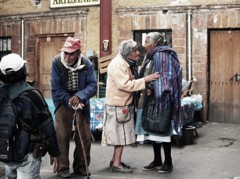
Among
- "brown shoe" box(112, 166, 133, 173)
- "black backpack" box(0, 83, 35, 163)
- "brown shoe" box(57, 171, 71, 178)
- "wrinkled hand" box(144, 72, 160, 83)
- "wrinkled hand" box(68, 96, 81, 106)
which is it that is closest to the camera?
"black backpack" box(0, 83, 35, 163)

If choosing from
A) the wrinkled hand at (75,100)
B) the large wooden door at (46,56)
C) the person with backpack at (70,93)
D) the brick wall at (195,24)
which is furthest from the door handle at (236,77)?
the wrinkled hand at (75,100)

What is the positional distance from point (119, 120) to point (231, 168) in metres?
1.78

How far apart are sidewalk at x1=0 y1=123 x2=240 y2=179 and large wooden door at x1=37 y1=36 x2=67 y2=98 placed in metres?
3.99

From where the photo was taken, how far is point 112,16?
11.3m

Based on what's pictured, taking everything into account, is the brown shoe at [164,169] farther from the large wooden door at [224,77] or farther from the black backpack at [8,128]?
the large wooden door at [224,77]

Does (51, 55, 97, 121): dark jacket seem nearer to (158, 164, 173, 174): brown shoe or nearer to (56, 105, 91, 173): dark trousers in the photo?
(56, 105, 91, 173): dark trousers

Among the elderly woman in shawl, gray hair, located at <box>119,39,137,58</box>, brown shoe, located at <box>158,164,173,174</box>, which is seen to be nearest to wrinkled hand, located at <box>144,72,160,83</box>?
the elderly woman in shawl

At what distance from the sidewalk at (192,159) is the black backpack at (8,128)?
2.40 m

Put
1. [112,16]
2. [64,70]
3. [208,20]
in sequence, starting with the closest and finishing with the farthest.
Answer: [64,70]
[208,20]
[112,16]

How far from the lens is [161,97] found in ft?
19.2

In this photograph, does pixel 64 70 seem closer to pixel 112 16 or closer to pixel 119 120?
pixel 119 120

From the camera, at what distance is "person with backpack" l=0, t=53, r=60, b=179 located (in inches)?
148

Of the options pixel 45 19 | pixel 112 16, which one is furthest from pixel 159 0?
pixel 45 19

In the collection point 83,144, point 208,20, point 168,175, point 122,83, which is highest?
point 208,20
